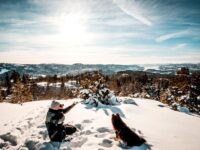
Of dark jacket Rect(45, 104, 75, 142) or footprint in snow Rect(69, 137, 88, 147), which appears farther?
dark jacket Rect(45, 104, 75, 142)

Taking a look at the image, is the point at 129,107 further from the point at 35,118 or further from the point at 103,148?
the point at 103,148

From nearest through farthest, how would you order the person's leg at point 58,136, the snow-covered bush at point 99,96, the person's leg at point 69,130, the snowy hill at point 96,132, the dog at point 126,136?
the dog at point 126,136
the snowy hill at point 96,132
the person's leg at point 58,136
the person's leg at point 69,130
the snow-covered bush at point 99,96

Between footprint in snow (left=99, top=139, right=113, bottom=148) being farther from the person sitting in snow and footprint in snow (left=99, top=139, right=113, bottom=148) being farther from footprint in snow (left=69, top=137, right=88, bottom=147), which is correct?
the person sitting in snow

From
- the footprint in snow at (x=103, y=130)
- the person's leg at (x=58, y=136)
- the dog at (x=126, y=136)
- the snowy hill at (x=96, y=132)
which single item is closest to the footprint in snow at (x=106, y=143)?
the snowy hill at (x=96, y=132)

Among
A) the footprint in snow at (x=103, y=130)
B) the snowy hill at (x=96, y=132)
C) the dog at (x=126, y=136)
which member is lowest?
the snowy hill at (x=96, y=132)

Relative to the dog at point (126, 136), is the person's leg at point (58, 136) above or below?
below

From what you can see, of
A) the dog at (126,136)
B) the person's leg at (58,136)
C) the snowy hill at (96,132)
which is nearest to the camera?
the dog at (126,136)

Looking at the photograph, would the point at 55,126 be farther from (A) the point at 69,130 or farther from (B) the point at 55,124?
(A) the point at 69,130

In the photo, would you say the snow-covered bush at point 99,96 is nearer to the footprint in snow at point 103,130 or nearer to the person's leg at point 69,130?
the footprint in snow at point 103,130

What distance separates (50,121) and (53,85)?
151720mm

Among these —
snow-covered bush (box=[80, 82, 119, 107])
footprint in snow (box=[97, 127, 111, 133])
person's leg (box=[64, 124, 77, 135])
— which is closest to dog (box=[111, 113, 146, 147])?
footprint in snow (box=[97, 127, 111, 133])

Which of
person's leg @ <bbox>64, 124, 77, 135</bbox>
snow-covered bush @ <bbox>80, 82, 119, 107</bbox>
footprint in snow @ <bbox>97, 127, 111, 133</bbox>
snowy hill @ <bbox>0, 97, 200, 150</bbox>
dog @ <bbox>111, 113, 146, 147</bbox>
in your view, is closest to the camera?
dog @ <bbox>111, 113, 146, 147</bbox>

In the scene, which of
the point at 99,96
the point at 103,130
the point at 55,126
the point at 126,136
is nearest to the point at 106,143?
the point at 126,136

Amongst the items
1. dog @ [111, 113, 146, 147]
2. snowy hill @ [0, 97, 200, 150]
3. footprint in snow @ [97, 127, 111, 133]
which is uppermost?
dog @ [111, 113, 146, 147]
